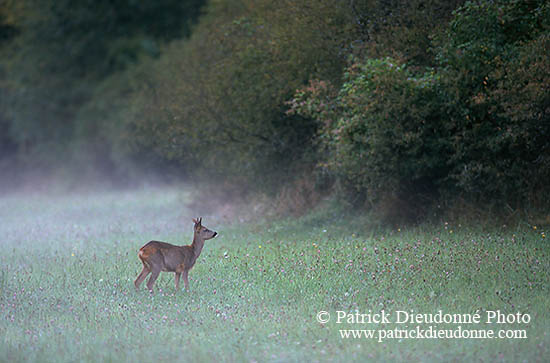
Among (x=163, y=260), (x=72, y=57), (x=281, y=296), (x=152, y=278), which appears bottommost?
(x=281, y=296)

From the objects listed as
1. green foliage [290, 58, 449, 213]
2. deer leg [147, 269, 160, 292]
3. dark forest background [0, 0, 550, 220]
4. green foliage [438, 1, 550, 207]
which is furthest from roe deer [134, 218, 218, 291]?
green foliage [438, 1, 550, 207]

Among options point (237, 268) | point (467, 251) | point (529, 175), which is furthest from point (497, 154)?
point (237, 268)

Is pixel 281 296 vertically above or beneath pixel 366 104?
beneath

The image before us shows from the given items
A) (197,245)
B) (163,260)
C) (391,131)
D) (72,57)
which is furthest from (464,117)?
(72,57)

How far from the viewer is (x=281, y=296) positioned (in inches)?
390

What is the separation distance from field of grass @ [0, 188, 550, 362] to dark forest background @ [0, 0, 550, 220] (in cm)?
133

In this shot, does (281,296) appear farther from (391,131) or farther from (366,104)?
(366,104)

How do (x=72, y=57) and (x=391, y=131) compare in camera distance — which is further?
(x=72, y=57)

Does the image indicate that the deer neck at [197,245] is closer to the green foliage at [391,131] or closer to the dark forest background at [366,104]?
the green foliage at [391,131]

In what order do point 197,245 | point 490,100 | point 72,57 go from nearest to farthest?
point 197,245 → point 490,100 → point 72,57

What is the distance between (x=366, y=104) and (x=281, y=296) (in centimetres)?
652

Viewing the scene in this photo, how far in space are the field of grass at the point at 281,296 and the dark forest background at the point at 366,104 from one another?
4.35 feet

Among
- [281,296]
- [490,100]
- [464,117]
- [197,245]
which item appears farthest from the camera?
[464,117]

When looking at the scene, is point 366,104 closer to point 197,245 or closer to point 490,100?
point 490,100
